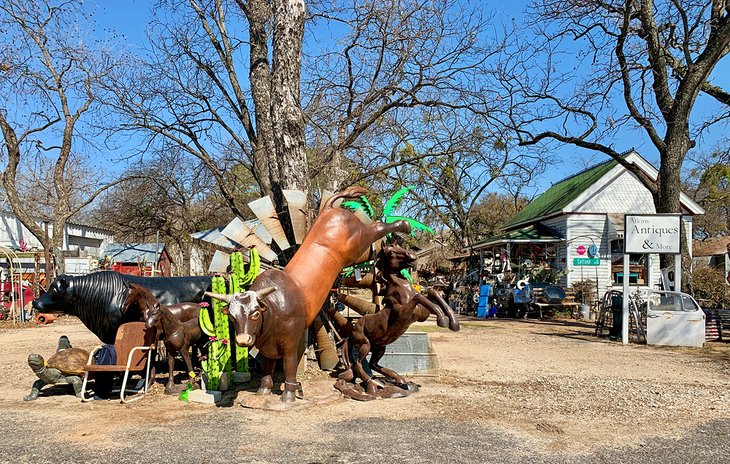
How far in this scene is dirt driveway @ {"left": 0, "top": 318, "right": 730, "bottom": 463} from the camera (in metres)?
5.23

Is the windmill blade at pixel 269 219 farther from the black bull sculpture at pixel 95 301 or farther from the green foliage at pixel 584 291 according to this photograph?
the green foliage at pixel 584 291

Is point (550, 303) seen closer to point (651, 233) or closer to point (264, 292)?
point (651, 233)

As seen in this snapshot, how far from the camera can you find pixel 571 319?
20391mm

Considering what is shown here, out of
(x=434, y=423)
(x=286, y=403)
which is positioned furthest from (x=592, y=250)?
(x=286, y=403)

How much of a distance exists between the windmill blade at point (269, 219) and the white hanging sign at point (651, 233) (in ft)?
29.2

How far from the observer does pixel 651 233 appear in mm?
13609

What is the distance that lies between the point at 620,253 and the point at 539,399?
57.7ft

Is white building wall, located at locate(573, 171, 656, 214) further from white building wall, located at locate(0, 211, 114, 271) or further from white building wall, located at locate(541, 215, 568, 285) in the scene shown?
white building wall, located at locate(0, 211, 114, 271)

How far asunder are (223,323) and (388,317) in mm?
2126

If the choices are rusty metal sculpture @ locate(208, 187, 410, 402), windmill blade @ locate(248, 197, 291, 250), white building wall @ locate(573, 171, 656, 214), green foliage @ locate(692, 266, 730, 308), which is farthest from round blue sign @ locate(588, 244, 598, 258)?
windmill blade @ locate(248, 197, 291, 250)

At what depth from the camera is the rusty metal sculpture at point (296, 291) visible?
588 cm

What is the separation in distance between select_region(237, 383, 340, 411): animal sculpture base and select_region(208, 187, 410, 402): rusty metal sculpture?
88mm

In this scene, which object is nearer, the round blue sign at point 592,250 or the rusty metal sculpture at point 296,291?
the rusty metal sculpture at point 296,291

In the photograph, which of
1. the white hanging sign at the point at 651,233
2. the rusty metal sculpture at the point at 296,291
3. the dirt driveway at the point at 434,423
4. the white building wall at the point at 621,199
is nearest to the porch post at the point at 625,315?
the white hanging sign at the point at 651,233
